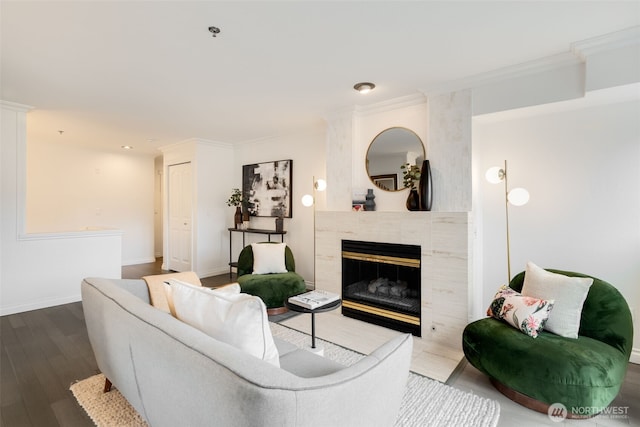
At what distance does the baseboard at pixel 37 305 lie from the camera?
11.6 feet

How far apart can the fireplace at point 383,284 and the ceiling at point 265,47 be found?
5.44ft

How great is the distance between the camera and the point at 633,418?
6.16 ft

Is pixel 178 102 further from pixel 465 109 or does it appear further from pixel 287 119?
pixel 465 109

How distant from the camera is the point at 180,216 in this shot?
19.2ft

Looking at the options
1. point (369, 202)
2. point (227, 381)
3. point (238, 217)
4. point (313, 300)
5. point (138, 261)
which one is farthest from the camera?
point (138, 261)

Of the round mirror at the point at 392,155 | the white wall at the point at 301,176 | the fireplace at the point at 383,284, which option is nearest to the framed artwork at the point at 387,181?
the round mirror at the point at 392,155

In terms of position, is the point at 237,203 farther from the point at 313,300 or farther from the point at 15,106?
the point at 313,300

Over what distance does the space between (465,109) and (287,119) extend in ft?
7.29

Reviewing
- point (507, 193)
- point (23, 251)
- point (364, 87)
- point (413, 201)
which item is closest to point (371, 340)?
point (413, 201)

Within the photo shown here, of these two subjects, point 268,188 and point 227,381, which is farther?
point 268,188

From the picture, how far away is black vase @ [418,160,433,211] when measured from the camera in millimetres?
2986

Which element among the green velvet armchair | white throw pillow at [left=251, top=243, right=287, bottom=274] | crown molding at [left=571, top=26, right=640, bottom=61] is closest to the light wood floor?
the green velvet armchair

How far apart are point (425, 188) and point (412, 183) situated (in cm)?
21

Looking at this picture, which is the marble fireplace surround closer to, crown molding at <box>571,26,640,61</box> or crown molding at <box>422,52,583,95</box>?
crown molding at <box>422,52,583,95</box>
